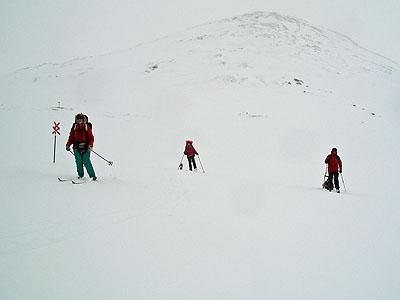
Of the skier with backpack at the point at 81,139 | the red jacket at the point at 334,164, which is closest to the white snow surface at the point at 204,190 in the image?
the skier with backpack at the point at 81,139

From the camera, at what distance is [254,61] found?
4550cm

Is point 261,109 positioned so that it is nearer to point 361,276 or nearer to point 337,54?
point 361,276

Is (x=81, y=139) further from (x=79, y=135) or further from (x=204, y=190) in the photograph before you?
(x=204, y=190)

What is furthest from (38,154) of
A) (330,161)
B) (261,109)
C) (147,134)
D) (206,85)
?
(206,85)

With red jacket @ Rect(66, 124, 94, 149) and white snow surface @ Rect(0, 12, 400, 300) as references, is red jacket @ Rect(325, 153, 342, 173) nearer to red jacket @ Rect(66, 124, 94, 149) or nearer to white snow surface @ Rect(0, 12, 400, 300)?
white snow surface @ Rect(0, 12, 400, 300)

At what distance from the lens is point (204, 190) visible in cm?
886

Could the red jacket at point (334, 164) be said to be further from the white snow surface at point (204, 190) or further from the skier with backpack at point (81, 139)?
the skier with backpack at point (81, 139)

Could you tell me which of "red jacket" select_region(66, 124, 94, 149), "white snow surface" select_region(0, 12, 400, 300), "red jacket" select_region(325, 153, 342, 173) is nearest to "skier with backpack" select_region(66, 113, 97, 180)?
"red jacket" select_region(66, 124, 94, 149)

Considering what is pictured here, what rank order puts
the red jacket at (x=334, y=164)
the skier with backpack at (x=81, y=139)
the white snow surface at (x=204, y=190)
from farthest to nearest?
1. the red jacket at (x=334, y=164)
2. the skier with backpack at (x=81, y=139)
3. the white snow surface at (x=204, y=190)

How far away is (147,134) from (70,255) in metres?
18.1

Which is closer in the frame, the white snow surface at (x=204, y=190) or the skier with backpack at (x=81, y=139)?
the white snow surface at (x=204, y=190)

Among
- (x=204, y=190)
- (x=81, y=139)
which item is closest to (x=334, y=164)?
(x=204, y=190)

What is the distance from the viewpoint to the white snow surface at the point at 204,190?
375cm

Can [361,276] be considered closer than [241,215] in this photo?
Yes
